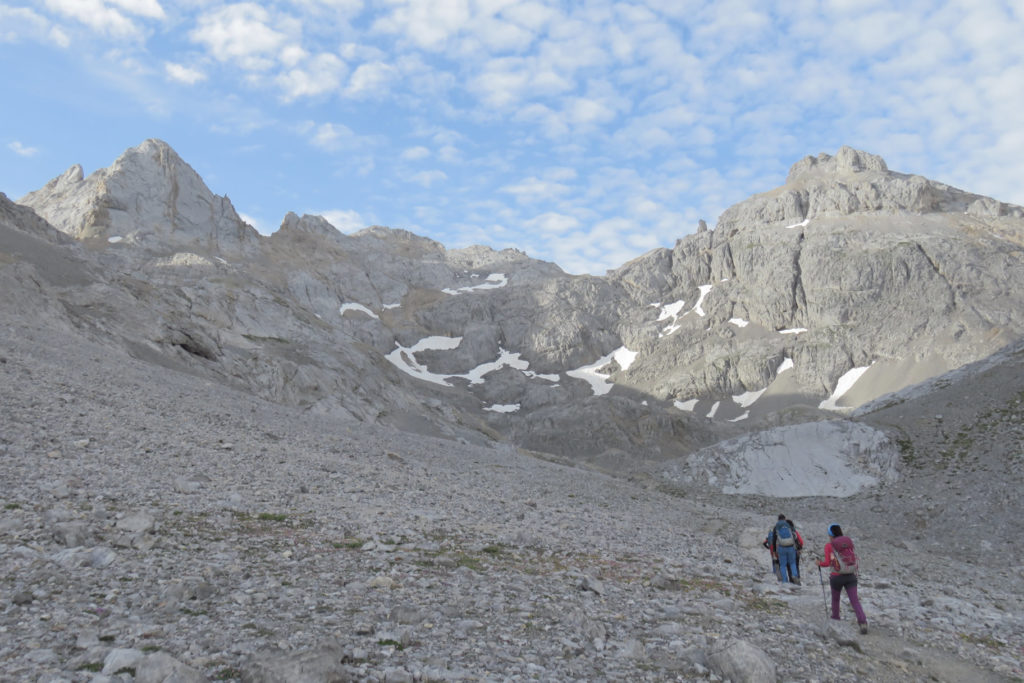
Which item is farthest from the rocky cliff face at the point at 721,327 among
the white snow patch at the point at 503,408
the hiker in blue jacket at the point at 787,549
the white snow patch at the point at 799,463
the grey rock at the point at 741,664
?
the grey rock at the point at 741,664

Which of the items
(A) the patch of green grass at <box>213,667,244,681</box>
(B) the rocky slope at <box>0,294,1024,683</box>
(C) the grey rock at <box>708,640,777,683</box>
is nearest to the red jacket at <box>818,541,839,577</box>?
(B) the rocky slope at <box>0,294,1024,683</box>

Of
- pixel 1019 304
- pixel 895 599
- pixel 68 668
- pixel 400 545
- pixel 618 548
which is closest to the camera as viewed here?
pixel 68 668

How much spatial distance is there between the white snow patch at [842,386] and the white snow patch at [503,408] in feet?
261

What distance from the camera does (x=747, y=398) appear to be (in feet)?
577

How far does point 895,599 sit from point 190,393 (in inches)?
1287

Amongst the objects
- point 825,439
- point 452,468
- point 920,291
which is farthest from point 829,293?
point 452,468

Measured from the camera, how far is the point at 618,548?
59.8ft

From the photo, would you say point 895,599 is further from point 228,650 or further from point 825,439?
point 825,439

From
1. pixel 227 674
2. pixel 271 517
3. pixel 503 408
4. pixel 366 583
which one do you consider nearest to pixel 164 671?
pixel 227 674

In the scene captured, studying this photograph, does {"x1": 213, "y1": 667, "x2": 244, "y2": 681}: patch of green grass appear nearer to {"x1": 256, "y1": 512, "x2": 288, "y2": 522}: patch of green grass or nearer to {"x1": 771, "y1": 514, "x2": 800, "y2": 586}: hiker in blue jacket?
{"x1": 256, "y1": 512, "x2": 288, "y2": 522}: patch of green grass

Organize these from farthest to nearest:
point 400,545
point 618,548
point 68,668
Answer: point 618,548
point 400,545
point 68,668

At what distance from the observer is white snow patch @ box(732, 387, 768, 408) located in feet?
569

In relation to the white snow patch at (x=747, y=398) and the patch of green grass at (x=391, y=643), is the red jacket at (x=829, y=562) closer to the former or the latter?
the patch of green grass at (x=391, y=643)

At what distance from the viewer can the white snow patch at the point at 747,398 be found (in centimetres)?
17350
